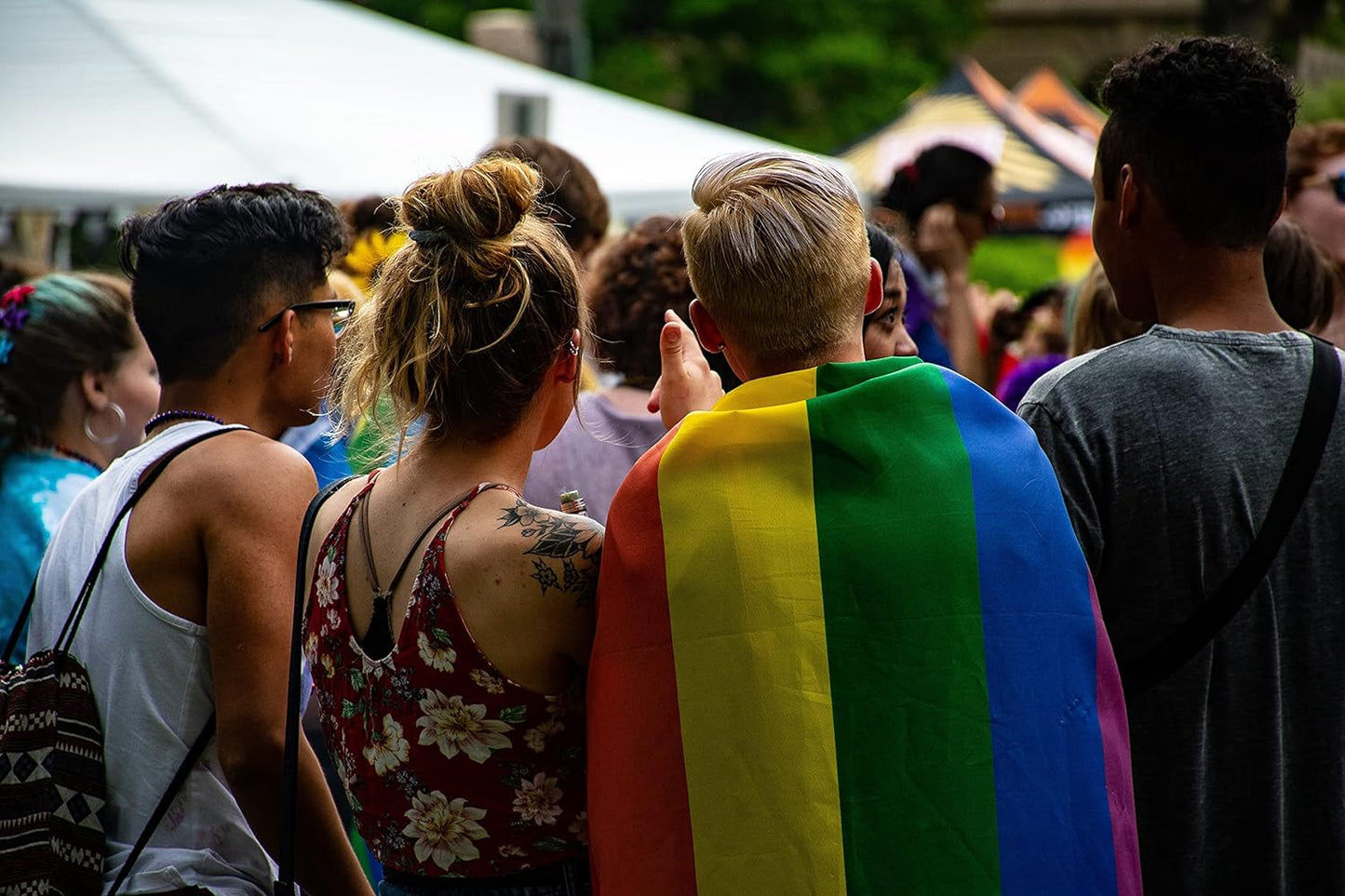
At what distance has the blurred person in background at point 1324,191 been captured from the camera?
4062 millimetres

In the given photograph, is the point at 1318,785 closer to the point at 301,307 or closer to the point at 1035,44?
the point at 301,307

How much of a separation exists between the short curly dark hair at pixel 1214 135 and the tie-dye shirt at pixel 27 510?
245 cm

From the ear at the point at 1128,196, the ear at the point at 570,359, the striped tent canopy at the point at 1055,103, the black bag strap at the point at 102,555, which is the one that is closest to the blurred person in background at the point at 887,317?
the ear at the point at 1128,196

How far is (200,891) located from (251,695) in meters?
0.32

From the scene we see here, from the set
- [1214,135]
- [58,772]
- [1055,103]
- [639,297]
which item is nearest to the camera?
[58,772]

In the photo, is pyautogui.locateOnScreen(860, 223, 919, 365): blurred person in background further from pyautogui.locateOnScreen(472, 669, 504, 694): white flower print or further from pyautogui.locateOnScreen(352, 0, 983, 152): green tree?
pyautogui.locateOnScreen(352, 0, 983, 152): green tree

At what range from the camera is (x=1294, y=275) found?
338cm

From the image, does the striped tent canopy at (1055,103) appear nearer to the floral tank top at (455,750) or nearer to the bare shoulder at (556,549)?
the bare shoulder at (556,549)

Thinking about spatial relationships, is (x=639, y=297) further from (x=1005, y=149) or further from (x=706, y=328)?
(x=1005, y=149)

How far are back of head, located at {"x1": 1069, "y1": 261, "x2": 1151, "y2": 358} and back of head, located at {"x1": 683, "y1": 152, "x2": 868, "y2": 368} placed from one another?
6.21 ft

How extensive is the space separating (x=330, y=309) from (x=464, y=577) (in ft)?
2.72

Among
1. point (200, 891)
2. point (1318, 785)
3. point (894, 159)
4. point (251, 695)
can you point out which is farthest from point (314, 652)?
point (894, 159)

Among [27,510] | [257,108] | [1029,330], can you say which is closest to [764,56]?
[257,108]

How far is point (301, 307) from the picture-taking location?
252 centimetres
